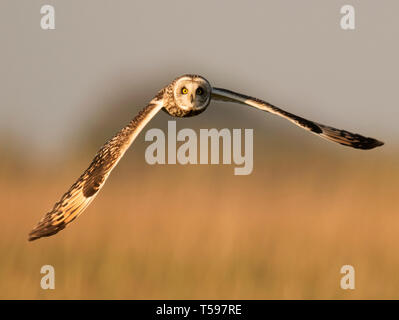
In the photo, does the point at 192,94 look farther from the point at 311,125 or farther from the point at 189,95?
the point at 311,125

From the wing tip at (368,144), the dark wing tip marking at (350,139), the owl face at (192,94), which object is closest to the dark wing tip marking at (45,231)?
the owl face at (192,94)

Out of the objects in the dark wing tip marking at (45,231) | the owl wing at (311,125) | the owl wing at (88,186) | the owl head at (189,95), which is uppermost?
the owl head at (189,95)

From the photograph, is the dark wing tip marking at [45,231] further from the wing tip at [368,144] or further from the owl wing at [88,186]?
the wing tip at [368,144]

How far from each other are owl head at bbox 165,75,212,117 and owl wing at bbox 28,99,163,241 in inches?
40.9

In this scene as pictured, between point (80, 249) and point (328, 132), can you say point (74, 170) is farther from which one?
point (328, 132)

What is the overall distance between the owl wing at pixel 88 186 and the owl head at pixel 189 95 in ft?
3.41

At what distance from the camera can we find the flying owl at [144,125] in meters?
9.12

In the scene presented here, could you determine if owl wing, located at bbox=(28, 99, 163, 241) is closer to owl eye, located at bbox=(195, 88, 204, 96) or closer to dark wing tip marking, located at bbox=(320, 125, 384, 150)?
owl eye, located at bbox=(195, 88, 204, 96)

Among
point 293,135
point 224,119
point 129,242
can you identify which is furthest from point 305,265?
point 224,119

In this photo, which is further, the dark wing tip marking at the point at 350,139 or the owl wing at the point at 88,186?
the dark wing tip marking at the point at 350,139

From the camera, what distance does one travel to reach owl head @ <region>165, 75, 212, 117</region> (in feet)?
34.3

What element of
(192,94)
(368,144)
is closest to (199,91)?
(192,94)

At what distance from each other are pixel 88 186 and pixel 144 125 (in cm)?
75

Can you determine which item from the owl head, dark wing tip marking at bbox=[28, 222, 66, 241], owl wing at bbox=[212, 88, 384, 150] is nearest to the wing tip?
owl wing at bbox=[212, 88, 384, 150]
